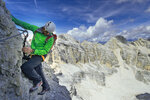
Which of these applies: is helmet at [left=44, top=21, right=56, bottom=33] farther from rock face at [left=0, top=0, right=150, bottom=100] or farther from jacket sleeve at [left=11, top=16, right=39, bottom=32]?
rock face at [left=0, top=0, right=150, bottom=100]

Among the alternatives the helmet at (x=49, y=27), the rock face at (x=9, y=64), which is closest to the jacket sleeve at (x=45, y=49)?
the helmet at (x=49, y=27)

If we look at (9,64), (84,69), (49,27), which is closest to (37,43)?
(49,27)

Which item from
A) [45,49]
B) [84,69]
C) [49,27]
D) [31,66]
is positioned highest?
[49,27]

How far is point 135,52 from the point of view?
63250 millimetres

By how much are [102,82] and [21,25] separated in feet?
136

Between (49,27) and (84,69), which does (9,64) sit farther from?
(84,69)

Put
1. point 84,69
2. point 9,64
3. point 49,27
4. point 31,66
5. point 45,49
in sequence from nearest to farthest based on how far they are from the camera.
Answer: point 9,64
point 49,27
point 31,66
point 45,49
point 84,69

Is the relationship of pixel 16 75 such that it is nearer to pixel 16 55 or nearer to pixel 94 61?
pixel 16 55

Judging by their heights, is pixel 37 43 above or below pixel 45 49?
above

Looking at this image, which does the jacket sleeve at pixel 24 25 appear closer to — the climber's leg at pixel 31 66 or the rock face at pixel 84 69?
the rock face at pixel 84 69

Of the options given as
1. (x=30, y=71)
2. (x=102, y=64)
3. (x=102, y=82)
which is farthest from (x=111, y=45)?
(x=30, y=71)

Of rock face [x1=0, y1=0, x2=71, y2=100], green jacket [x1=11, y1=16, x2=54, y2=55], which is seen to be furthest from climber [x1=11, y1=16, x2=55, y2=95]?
rock face [x1=0, y1=0, x2=71, y2=100]

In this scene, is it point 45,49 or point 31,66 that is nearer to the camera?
point 31,66

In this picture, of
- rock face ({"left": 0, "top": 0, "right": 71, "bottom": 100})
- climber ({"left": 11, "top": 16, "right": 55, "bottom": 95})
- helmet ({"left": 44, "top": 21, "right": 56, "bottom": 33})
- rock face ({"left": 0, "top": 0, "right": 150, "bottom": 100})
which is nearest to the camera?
rock face ({"left": 0, "top": 0, "right": 71, "bottom": 100})
